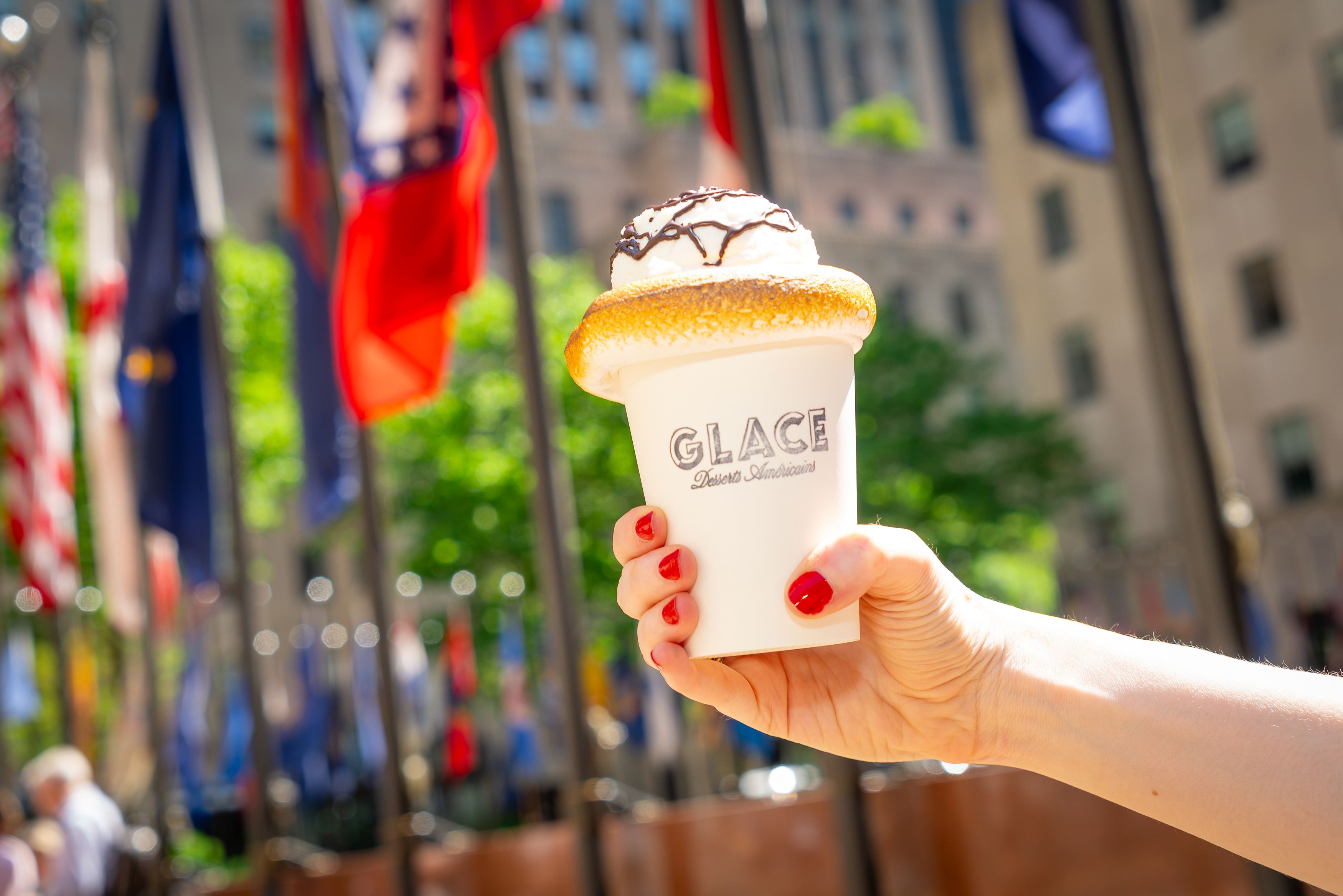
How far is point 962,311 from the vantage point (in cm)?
5362

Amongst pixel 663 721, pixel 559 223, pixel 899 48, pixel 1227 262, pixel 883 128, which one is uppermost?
pixel 899 48

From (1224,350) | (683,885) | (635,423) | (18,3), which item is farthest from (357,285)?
(18,3)

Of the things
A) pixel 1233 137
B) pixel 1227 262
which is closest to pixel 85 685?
pixel 1227 262

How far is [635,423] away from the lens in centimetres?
187

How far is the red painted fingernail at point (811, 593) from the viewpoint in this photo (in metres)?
1.67

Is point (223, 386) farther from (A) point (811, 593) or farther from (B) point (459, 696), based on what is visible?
(A) point (811, 593)

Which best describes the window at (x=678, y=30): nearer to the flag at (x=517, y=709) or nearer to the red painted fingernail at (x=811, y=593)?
the flag at (x=517, y=709)

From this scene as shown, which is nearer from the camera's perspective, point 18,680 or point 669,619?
point 669,619

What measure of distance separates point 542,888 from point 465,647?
8309mm

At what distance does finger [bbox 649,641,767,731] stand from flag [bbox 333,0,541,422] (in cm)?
573

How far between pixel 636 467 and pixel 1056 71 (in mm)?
8236

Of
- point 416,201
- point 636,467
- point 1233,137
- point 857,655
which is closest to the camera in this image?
point 857,655

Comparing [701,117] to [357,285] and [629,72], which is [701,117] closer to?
[629,72]

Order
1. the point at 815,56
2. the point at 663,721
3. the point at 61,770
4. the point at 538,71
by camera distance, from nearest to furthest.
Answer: the point at 61,770, the point at 663,721, the point at 538,71, the point at 815,56
